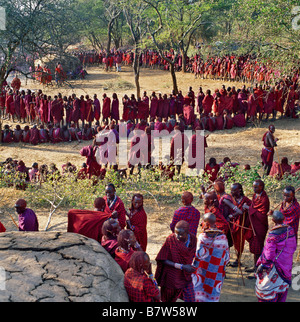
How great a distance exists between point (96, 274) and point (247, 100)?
11164 mm

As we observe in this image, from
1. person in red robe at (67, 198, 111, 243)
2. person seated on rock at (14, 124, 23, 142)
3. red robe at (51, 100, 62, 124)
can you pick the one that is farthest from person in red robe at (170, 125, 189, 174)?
person seated on rock at (14, 124, 23, 142)

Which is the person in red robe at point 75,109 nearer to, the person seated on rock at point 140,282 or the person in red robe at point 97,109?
the person in red robe at point 97,109

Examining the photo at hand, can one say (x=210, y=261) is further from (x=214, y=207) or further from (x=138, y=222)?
(x=138, y=222)

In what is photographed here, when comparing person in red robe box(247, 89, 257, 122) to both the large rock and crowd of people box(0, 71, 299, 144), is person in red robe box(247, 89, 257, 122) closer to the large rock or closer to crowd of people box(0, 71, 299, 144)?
crowd of people box(0, 71, 299, 144)

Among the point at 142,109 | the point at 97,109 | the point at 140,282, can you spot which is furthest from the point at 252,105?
the point at 140,282

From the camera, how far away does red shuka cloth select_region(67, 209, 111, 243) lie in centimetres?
485

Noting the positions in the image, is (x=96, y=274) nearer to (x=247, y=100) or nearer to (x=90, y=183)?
(x=90, y=183)

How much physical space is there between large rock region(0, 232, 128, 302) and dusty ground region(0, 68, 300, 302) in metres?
1.80

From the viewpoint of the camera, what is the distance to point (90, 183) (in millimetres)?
8281

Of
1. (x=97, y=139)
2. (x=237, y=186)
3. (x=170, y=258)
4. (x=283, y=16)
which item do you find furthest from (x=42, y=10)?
(x=170, y=258)

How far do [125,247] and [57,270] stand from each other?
2.27ft

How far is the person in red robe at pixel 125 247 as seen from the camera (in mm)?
3891
